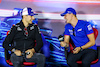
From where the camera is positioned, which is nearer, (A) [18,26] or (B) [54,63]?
(A) [18,26]

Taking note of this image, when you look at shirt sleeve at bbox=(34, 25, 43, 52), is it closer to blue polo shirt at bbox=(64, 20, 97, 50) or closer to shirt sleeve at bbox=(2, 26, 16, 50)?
shirt sleeve at bbox=(2, 26, 16, 50)

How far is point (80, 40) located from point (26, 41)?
949 mm

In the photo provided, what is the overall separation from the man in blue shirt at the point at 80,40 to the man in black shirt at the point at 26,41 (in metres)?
0.48

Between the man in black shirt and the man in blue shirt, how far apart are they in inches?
18.8

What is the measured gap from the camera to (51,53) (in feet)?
11.2

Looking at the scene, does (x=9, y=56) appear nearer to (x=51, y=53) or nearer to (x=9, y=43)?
(x=9, y=43)

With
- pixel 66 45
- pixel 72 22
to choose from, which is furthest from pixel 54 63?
pixel 72 22

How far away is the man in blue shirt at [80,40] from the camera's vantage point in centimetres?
251

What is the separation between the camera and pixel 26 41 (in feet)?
8.73

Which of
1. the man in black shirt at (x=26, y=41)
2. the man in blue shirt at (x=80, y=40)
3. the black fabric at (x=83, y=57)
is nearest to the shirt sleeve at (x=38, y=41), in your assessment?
the man in black shirt at (x=26, y=41)

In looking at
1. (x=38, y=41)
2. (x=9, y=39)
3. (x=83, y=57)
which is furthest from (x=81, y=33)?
(x=9, y=39)

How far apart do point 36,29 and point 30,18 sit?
9.0 inches

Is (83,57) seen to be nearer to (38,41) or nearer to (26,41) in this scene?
(38,41)

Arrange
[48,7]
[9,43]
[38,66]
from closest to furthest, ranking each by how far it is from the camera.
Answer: [38,66] < [9,43] < [48,7]
